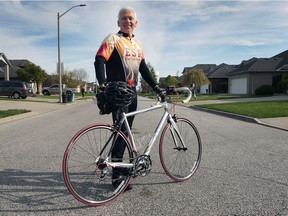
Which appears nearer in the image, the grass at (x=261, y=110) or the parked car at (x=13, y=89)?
the grass at (x=261, y=110)

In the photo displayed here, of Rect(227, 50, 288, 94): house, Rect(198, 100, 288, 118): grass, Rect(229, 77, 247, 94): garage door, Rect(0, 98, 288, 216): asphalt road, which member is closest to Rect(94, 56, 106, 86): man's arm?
Rect(0, 98, 288, 216): asphalt road

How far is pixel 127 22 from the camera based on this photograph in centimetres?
341

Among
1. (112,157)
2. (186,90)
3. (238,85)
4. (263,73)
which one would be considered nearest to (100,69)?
(112,157)

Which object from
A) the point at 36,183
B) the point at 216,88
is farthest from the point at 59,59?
the point at 216,88

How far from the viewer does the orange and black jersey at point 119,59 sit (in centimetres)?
318

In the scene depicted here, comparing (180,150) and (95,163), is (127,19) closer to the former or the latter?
(95,163)

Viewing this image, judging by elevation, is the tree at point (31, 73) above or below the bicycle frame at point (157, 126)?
above

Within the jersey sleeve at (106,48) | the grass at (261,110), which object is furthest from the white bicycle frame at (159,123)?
the grass at (261,110)

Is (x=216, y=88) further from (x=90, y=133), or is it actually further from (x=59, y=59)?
(x=90, y=133)

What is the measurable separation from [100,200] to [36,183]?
1157 millimetres

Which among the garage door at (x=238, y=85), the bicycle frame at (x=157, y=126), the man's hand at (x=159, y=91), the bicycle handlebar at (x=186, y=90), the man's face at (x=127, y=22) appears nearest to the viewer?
the bicycle frame at (x=157, y=126)

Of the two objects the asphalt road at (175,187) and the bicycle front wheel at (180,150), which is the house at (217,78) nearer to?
the asphalt road at (175,187)

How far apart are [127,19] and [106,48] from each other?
0.49 metres

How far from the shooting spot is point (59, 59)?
25.9 m
